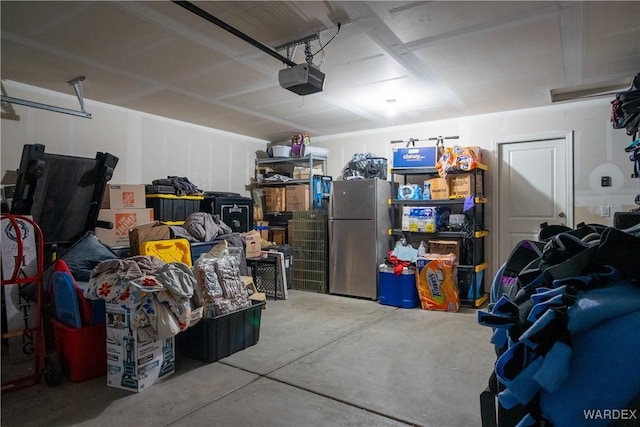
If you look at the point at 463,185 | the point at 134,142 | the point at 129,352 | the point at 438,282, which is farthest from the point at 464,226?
the point at 134,142

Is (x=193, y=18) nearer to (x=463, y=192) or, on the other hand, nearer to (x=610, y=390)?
(x=610, y=390)

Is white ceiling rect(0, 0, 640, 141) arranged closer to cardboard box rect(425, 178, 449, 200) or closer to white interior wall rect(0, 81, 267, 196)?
white interior wall rect(0, 81, 267, 196)

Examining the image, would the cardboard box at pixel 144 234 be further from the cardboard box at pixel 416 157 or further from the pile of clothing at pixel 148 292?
the cardboard box at pixel 416 157

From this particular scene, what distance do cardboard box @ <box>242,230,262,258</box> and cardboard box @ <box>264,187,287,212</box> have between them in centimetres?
113

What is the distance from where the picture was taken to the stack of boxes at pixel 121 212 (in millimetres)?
4020

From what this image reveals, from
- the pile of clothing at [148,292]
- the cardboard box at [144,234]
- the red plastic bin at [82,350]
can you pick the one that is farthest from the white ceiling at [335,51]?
the red plastic bin at [82,350]

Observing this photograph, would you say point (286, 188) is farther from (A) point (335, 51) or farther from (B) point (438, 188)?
(A) point (335, 51)

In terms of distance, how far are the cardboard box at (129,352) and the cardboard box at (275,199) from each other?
3.84 m

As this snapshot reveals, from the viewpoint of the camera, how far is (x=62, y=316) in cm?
275

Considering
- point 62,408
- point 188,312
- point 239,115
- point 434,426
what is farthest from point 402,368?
point 239,115

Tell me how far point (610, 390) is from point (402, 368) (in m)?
2.34

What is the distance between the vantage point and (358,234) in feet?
17.1

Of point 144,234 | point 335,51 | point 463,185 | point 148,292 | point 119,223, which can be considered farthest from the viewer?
point 463,185

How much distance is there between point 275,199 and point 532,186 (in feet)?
12.6
